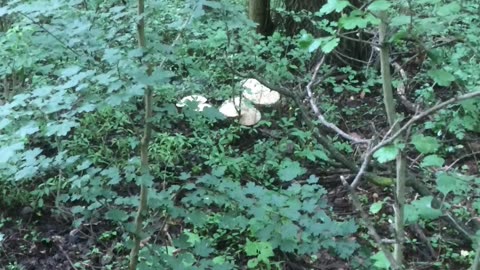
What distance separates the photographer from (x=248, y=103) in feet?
16.1

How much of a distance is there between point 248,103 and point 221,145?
39 cm

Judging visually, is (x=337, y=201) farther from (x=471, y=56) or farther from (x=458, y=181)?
(x=458, y=181)

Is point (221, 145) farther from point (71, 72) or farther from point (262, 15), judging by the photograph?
point (71, 72)

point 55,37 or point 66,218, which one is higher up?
point 55,37

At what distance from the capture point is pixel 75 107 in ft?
7.88

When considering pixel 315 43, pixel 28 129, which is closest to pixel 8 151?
pixel 28 129

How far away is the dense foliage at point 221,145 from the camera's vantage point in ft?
7.59

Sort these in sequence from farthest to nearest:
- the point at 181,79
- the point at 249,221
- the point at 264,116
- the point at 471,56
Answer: the point at 264,116 → the point at 471,56 → the point at 181,79 → the point at 249,221

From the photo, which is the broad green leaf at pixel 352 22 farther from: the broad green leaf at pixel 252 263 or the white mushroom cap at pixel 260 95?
the white mushroom cap at pixel 260 95

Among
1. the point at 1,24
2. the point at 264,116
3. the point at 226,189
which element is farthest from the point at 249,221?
the point at 1,24

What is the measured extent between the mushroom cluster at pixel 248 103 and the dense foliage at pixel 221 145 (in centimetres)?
7

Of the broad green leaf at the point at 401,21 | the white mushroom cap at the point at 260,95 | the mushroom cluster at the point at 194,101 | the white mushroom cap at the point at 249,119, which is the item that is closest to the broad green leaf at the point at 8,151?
the mushroom cluster at the point at 194,101

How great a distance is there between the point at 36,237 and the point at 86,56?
2.03m

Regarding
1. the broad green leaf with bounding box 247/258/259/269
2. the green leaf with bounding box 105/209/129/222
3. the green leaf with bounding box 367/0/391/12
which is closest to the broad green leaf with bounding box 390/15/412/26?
the green leaf with bounding box 367/0/391/12
